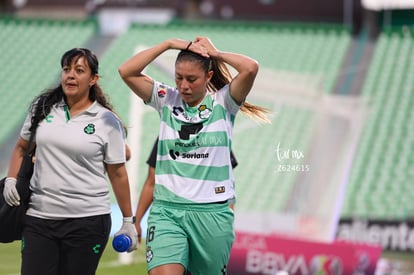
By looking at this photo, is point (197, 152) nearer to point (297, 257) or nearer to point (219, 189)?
point (219, 189)

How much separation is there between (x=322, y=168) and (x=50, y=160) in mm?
11616

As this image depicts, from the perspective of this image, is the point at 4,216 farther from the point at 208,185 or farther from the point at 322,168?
the point at 322,168

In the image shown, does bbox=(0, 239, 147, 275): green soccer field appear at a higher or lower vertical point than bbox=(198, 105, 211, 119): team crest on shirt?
lower

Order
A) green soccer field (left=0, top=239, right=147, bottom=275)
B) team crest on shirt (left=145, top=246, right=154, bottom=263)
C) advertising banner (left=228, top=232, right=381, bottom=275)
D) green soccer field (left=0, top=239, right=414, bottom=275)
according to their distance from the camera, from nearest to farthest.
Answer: team crest on shirt (left=145, top=246, right=154, bottom=263) → advertising banner (left=228, top=232, right=381, bottom=275) → green soccer field (left=0, top=239, right=147, bottom=275) → green soccer field (left=0, top=239, right=414, bottom=275)

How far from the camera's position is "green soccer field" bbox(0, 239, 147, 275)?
1192cm

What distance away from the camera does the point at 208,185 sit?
5.57 m

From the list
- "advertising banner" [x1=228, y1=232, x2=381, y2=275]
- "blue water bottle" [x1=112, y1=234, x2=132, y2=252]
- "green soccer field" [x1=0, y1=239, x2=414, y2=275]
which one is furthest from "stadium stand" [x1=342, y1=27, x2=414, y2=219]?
"blue water bottle" [x1=112, y1=234, x2=132, y2=252]

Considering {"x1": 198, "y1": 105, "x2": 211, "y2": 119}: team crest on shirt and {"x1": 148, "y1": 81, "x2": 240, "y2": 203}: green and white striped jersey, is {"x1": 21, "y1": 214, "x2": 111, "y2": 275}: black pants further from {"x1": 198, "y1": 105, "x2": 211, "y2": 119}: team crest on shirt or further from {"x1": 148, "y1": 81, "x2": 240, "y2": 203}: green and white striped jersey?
{"x1": 198, "y1": 105, "x2": 211, "y2": 119}: team crest on shirt

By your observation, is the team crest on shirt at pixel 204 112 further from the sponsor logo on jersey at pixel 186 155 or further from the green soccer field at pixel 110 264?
the green soccer field at pixel 110 264

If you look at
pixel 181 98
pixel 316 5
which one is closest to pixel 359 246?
pixel 181 98

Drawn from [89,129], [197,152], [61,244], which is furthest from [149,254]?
[89,129]

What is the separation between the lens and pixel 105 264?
13.3 meters

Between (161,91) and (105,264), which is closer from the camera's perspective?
(161,91)

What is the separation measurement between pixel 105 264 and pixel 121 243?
25.0 feet
